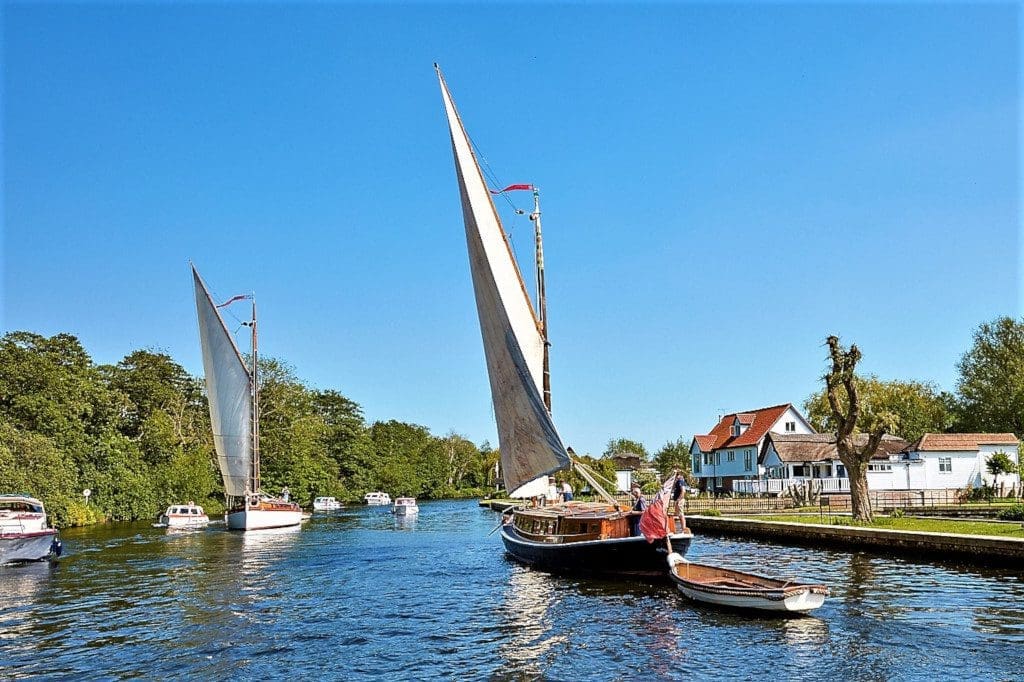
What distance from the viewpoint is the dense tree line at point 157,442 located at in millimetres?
67438

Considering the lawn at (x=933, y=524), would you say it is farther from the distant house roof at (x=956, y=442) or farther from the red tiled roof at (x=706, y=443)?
the red tiled roof at (x=706, y=443)

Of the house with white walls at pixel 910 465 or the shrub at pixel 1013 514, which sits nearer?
the shrub at pixel 1013 514

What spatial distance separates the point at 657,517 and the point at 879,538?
41.9ft

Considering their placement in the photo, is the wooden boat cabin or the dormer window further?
the dormer window

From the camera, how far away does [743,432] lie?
86.5m

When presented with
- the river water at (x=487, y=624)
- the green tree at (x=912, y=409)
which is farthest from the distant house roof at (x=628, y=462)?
the river water at (x=487, y=624)

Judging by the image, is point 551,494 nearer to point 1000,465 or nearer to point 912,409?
point 1000,465

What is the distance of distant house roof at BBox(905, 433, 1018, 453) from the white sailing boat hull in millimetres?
52298

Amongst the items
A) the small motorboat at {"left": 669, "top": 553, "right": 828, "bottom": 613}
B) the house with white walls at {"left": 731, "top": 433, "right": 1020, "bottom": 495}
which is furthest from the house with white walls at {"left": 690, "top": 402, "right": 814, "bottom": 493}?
the small motorboat at {"left": 669, "top": 553, "right": 828, "bottom": 613}

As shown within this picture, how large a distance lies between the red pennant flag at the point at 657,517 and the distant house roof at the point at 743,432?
178ft

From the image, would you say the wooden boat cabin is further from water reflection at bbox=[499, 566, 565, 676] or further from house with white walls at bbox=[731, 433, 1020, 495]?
house with white walls at bbox=[731, 433, 1020, 495]

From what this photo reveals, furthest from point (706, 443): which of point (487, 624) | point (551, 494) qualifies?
point (487, 624)

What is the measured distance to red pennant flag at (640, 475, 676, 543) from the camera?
2873 centimetres

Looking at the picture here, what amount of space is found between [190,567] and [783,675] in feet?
Result: 99.9
